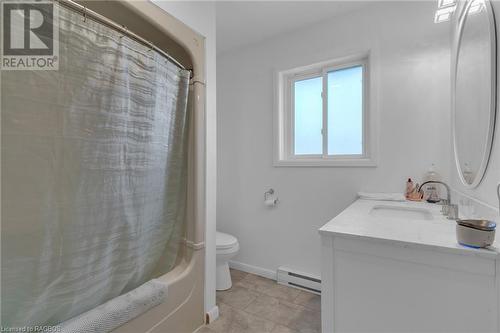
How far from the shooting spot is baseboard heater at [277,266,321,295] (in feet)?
6.81

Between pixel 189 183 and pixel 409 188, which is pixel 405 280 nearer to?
pixel 409 188

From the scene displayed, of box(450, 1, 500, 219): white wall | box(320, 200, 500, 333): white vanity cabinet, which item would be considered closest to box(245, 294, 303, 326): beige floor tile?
box(320, 200, 500, 333): white vanity cabinet

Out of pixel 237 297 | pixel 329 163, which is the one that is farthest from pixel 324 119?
pixel 237 297

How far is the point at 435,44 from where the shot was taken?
5.70ft

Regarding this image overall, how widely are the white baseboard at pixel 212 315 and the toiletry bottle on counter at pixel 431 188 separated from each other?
1.73m

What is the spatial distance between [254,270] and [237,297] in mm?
506

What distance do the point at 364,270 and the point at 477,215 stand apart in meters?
0.68

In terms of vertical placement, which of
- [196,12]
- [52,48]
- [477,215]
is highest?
[196,12]

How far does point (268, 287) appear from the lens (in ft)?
7.16

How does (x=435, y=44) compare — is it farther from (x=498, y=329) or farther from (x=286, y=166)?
(x=498, y=329)

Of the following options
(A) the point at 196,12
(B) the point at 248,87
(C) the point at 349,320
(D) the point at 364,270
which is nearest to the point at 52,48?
(A) the point at 196,12

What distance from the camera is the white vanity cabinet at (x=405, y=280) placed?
0.83 m

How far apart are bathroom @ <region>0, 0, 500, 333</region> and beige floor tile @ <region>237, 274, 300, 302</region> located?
0.02 m

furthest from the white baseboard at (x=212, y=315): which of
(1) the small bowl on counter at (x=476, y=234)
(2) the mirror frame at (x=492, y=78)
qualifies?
(2) the mirror frame at (x=492, y=78)
